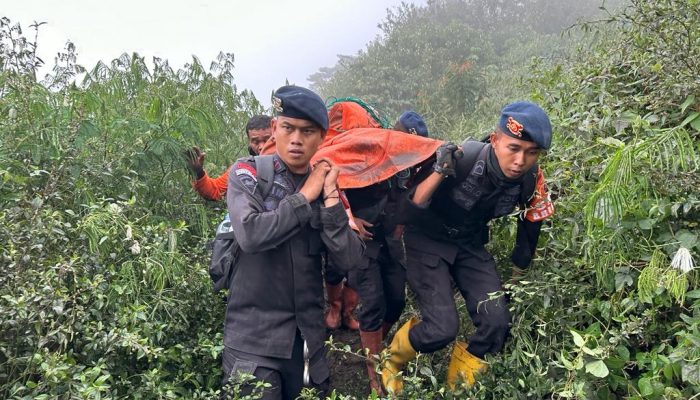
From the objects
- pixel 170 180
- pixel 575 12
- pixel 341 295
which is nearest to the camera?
pixel 170 180

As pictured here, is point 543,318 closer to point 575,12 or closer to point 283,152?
point 283,152

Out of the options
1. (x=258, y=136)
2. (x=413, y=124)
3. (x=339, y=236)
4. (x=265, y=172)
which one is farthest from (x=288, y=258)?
(x=258, y=136)

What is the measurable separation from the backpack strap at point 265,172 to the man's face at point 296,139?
0.07 m

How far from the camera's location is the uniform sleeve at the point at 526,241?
10.1ft

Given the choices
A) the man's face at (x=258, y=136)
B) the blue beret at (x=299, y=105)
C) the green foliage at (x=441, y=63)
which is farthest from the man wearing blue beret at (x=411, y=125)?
the green foliage at (x=441, y=63)

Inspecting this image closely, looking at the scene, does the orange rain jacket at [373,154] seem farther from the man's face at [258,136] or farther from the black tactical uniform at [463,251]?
the man's face at [258,136]

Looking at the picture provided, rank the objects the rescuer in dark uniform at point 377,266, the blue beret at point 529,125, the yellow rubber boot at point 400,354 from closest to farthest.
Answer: the blue beret at point 529,125, the yellow rubber boot at point 400,354, the rescuer in dark uniform at point 377,266

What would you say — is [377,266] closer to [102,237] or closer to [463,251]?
[463,251]

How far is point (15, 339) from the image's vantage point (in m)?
2.30

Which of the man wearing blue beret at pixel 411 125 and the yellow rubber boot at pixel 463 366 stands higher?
the man wearing blue beret at pixel 411 125

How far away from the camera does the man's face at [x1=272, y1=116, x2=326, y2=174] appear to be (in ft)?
8.21

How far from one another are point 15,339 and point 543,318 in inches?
99.4

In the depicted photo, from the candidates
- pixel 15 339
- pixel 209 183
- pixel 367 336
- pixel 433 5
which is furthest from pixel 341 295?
pixel 433 5

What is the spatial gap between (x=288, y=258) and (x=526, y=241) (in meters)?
1.46
